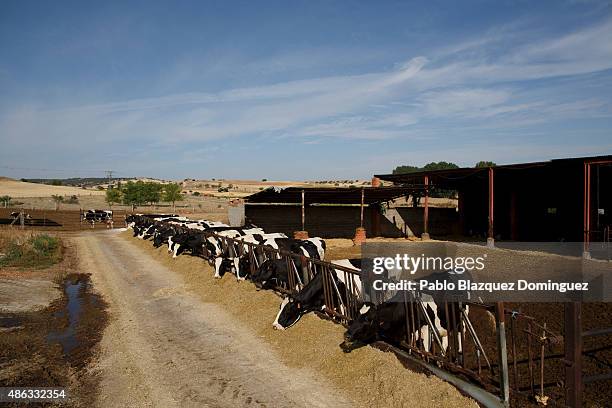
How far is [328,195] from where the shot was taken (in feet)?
90.4

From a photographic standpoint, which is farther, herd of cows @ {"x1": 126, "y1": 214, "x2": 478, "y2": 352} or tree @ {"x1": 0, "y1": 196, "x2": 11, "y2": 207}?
tree @ {"x1": 0, "y1": 196, "x2": 11, "y2": 207}

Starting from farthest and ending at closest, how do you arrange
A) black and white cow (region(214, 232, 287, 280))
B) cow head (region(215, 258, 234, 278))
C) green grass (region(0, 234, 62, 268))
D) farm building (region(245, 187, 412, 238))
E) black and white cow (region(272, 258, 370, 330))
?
farm building (region(245, 187, 412, 238))
green grass (region(0, 234, 62, 268))
cow head (region(215, 258, 234, 278))
black and white cow (region(214, 232, 287, 280))
black and white cow (region(272, 258, 370, 330))

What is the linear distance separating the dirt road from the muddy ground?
13.0 inches

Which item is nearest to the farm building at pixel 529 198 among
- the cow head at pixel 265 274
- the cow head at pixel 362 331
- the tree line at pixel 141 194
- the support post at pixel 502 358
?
the cow head at pixel 265 274

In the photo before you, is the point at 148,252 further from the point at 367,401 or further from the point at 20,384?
the point at 367,401

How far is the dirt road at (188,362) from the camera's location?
6652 millimetres

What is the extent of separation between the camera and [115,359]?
8289 millimetres

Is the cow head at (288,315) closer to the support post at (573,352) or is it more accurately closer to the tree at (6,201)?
the support post at (573,352)

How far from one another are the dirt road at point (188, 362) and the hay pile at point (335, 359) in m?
0.25

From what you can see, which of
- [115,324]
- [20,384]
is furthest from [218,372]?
[115,324]

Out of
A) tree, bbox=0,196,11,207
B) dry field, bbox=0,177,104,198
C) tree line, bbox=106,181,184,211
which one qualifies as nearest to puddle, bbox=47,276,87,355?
tree line, bbox=106,181,184,211

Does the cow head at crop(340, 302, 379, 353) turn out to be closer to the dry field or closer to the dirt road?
the dirt road

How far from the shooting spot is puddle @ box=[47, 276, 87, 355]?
9455 millimetres

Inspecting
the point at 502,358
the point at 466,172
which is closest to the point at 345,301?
the point at 502,358
